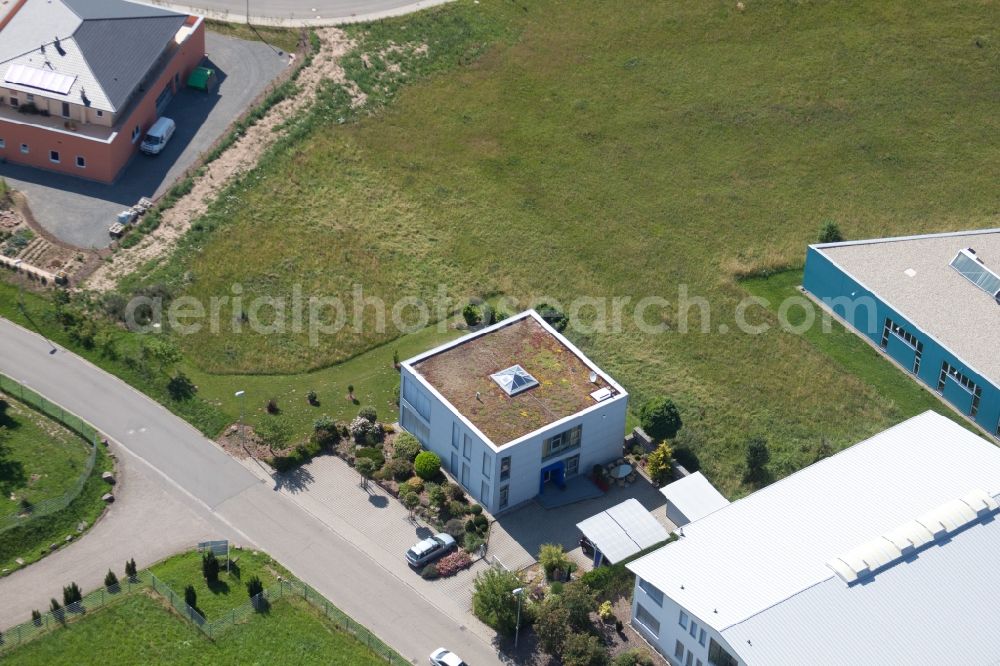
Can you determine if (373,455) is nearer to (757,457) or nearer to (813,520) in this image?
(757,457)

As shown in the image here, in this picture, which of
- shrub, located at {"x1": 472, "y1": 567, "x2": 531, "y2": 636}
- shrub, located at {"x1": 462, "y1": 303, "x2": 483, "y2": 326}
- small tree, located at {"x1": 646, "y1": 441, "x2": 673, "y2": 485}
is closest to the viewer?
shrub, located at {"x1": 472, "y1": 567, "x2": 531, "y2": 636}

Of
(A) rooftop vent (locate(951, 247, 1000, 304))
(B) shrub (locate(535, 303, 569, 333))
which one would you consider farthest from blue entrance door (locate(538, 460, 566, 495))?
(A) rooftop vent (locate(951, 247, 1000, 304))

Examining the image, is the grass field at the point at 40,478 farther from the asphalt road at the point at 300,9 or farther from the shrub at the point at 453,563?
the asphalt road at the point at 300,9

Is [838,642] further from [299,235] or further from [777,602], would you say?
[299,235]

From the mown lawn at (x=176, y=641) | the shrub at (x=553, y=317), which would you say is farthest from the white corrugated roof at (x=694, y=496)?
the mown lawn at (x=176, y=641)

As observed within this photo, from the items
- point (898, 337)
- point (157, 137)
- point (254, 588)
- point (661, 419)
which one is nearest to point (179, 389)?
point (254, 588)

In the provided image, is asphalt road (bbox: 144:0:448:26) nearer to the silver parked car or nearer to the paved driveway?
the paved driveway
